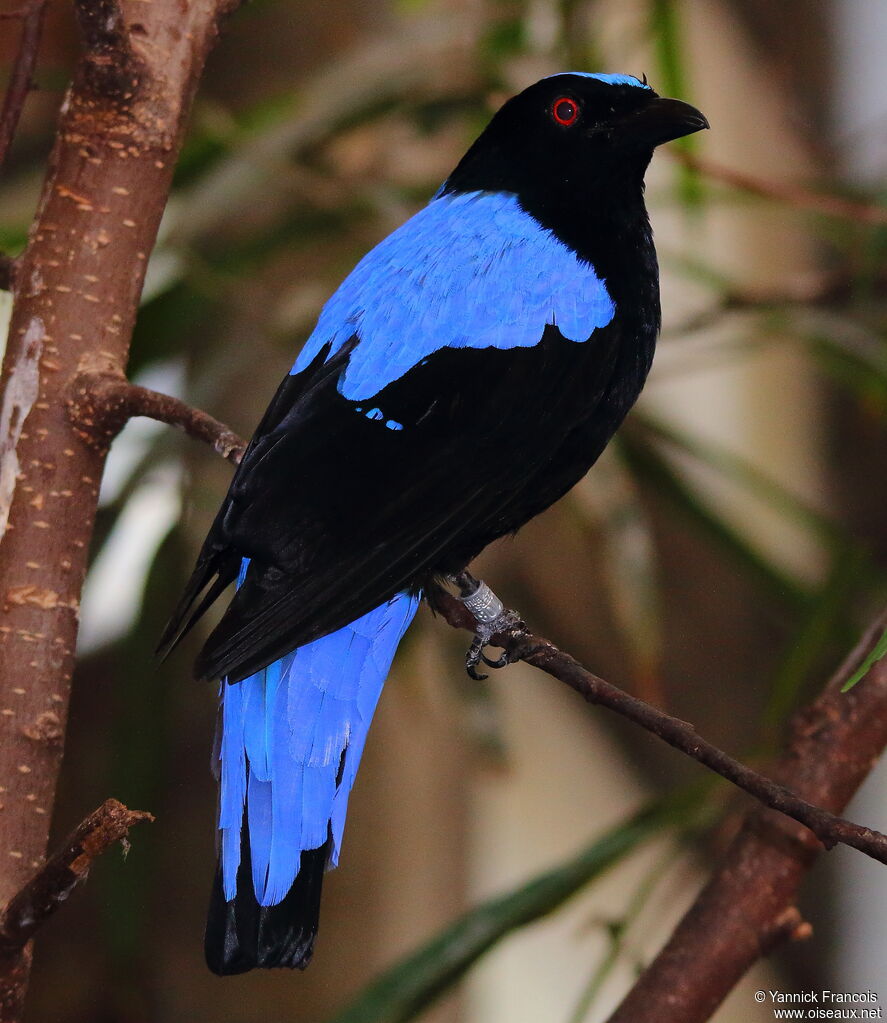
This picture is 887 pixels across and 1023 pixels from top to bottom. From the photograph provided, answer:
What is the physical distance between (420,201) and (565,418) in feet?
4.05

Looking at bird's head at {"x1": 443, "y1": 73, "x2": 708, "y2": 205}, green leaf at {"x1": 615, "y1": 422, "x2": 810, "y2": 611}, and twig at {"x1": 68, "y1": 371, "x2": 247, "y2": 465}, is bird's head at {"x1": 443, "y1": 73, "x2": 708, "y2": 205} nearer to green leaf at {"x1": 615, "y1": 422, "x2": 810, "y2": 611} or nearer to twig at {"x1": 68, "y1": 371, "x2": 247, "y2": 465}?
twig at {"x1": 68, "y1": 371, "x2": 247, "y2": 465}

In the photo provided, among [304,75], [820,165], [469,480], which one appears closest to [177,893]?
[469,480]

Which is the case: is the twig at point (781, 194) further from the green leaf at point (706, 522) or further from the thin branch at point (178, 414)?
the thin branch at point (178, 414)

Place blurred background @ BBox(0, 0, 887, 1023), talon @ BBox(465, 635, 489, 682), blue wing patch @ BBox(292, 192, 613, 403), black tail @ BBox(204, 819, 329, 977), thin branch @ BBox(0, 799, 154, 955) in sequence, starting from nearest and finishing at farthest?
thin branch @ BBox(0, 799, 154, 955) → black tail @ BBox(204, 819, 329, 977) → blue wing patch @ BBox(292, 192, 613, 403) → talon @ BBox(465, 635, 489, 682) → blurred background @ BBox(0, 0, 887, 1023)

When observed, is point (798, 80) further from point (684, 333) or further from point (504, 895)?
point (504, 895)

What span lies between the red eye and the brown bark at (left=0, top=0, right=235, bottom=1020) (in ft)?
1.77

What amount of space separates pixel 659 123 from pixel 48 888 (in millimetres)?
1287

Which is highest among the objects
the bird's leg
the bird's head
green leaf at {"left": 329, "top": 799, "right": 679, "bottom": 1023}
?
the bird's head

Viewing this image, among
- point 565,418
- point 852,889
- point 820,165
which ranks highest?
point 820,165

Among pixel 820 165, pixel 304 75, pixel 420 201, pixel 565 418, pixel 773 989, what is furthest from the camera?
pixel 820 165

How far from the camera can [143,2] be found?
1.35 m

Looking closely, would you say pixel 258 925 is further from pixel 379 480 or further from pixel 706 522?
pixel 706 522

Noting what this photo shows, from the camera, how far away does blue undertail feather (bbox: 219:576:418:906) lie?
1.29 m

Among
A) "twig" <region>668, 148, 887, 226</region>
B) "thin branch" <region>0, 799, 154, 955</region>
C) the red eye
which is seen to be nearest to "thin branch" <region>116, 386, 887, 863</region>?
"thin branch" <region>0, 799, 154, 955</region>
